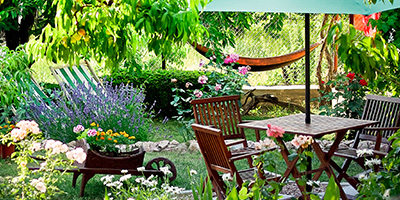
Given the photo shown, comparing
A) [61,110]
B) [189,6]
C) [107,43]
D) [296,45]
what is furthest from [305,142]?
[296,45]

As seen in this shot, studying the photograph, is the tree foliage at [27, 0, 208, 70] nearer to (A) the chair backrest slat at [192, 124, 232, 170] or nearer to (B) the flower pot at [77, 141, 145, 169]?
(A) the chair backrest slat at [192, 124, 232, 170]

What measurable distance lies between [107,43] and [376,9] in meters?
2.32

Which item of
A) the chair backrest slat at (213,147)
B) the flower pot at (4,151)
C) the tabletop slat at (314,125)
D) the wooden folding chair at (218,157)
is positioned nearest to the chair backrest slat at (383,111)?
the tabletop slat at (314,125)

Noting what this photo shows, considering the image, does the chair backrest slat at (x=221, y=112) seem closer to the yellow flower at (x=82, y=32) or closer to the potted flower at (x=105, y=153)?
the potted flower at (x=105, y=153)

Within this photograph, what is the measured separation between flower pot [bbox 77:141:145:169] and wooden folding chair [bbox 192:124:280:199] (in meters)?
0.84

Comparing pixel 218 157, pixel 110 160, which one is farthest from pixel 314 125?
pixel 110 160

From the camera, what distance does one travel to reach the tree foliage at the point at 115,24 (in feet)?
7.34

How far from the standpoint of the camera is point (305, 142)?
8.78 feet

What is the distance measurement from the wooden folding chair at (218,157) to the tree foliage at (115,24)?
1016 mm

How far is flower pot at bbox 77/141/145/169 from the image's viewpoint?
162 inches

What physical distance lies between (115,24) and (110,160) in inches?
79.2

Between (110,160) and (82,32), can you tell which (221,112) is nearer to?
(110,160)

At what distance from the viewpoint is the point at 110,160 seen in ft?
13.6

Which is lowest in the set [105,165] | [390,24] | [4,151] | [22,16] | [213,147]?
[4,151]
